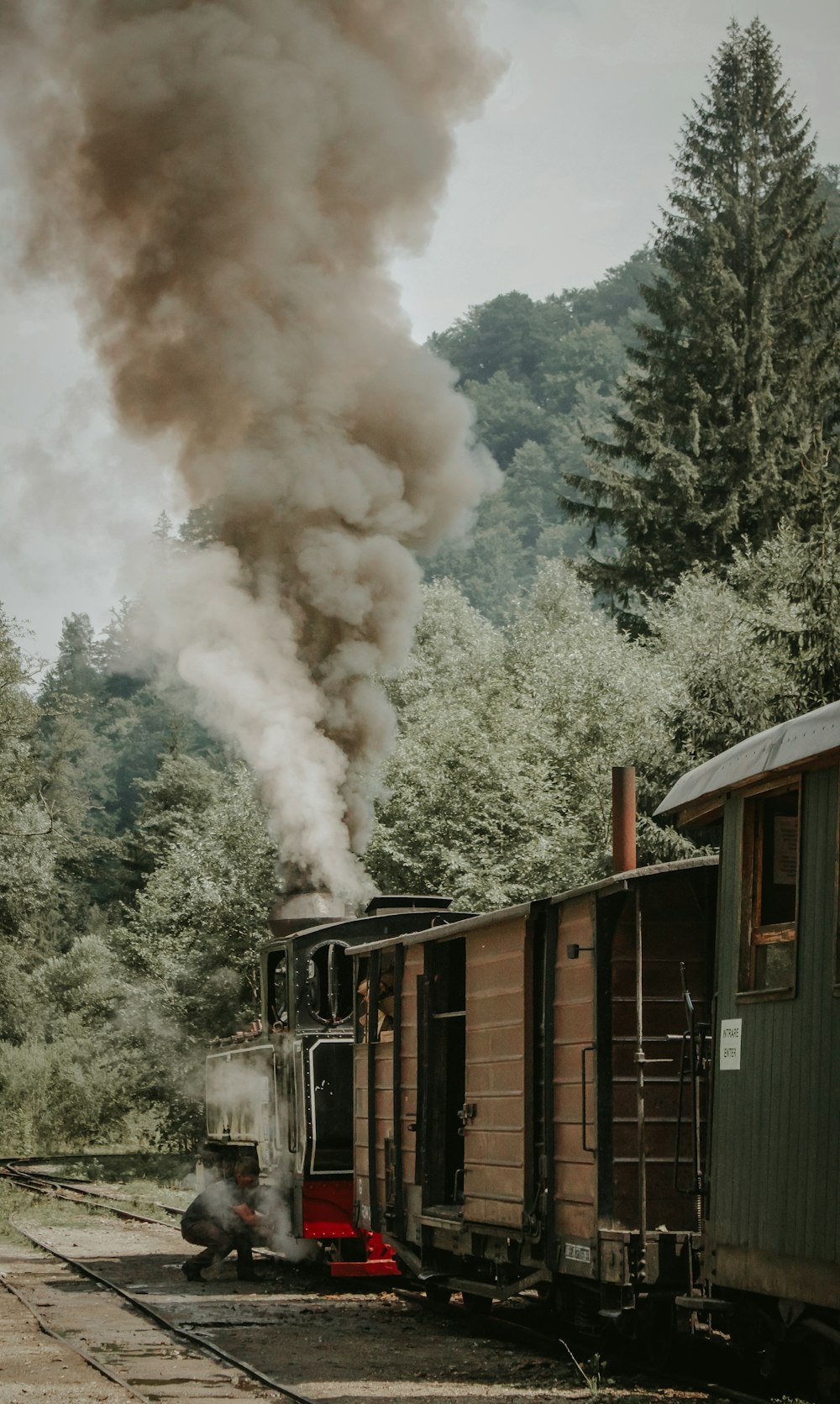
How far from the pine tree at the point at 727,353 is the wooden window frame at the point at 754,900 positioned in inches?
1035

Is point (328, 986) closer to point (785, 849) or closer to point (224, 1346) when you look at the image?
point (224, 1346)

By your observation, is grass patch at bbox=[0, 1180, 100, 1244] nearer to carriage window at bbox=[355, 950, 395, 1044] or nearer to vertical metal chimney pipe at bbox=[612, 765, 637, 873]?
carriage window at bbox=[355, 950, 395, 1044]

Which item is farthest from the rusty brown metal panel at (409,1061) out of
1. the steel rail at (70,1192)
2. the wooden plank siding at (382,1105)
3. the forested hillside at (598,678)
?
the steel rail at (70,1192)

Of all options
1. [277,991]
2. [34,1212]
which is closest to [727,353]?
[34,1212]

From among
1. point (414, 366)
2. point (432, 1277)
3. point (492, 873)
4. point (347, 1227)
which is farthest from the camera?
point (492, 873)

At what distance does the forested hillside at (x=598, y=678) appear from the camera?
23266 mm

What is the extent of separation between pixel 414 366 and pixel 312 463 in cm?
248

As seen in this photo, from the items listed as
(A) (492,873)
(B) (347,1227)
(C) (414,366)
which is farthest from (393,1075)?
(A) (492,873)

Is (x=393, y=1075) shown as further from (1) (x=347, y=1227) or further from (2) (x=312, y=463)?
(2) (x=312, y=463)

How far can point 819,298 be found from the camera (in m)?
36.9

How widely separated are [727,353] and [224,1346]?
1162 inches

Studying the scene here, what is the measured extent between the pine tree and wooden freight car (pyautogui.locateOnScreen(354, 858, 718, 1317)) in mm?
23885

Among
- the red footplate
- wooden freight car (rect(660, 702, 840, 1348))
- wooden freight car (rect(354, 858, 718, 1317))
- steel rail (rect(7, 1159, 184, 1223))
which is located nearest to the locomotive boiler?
the red footplate

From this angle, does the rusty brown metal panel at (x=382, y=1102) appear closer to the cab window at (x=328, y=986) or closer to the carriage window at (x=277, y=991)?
the cab window at (x=328, y=986)
